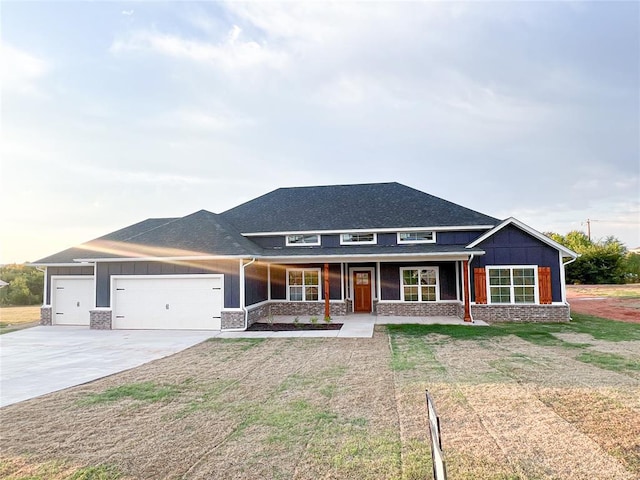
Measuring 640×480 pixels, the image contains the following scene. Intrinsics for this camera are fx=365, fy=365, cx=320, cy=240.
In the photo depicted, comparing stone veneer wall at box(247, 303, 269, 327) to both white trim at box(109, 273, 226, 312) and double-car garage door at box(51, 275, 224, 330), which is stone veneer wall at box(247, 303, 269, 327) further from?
double-car garage door at box(51, 275, 224, 330)

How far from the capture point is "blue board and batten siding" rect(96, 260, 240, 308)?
519 inches

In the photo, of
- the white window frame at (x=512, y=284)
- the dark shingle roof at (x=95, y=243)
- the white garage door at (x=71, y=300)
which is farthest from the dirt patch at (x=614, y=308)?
the white garage door at (x=71, y=300)

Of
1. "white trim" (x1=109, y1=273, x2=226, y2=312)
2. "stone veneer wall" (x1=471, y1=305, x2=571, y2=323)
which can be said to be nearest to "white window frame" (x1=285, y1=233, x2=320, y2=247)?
"white trim" (x1=109, y1=273, x2=226, y2=312)

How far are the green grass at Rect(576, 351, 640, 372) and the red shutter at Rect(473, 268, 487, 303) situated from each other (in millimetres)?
5734

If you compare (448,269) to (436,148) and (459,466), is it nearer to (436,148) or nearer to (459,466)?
(436,148)

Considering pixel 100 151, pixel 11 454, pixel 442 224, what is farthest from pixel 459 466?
pixel 100 151

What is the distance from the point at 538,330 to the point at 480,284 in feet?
9.42

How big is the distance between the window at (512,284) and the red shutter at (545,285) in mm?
199

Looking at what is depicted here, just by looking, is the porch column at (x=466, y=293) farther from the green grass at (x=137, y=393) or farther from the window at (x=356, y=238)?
the green grass at (x=137, y=393)

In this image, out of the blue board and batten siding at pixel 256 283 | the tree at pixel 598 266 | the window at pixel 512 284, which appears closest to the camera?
the blue board and batten siding at pixel 256 283

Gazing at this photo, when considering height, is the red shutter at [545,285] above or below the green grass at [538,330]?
above

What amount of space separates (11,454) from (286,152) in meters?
15.1

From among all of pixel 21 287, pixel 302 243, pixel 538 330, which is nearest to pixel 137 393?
pixel 302 243

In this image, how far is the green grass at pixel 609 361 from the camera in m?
7.24
